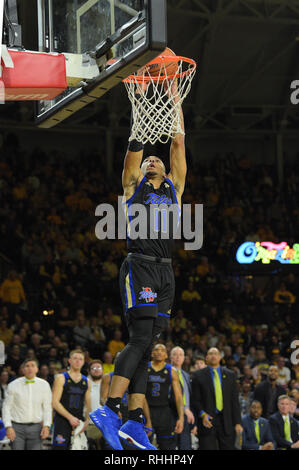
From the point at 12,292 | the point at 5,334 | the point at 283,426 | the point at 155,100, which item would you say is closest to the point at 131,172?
the point at 155,100

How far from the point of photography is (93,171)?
75.0 feet

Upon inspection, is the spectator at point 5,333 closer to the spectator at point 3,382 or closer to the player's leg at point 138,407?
the spectator at point 3,382

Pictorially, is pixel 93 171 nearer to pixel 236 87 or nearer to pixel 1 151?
pixel 1 151

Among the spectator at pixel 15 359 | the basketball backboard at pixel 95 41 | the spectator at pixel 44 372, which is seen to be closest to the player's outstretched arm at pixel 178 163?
the basketball backboard at pixel 95 41

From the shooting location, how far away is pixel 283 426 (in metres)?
12.2

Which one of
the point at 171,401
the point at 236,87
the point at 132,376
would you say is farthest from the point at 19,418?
the point at 236,87

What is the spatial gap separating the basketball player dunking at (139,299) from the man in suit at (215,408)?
530cm

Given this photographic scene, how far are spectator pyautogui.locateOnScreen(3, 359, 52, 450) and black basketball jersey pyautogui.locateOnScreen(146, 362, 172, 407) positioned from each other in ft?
5.28

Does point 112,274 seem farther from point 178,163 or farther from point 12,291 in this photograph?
point 178,163

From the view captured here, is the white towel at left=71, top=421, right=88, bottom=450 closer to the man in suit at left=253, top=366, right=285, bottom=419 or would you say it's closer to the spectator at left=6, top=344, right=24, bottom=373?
the spectator at left=6, top=344, right=24, bottom=373

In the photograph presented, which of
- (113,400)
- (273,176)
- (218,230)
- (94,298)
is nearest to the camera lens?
(113,400)

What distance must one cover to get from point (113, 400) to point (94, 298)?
37.5 feet

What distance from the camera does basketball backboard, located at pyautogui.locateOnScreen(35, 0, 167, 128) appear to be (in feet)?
18.1

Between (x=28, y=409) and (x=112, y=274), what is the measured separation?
771 centimetres
